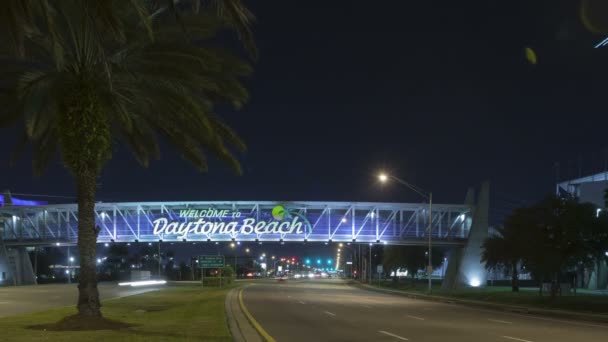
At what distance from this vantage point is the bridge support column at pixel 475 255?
2635 inches

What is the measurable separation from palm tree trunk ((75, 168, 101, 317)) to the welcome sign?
58957 mm

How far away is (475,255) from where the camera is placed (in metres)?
68.1

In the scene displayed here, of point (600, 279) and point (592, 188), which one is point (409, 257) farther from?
point (592, 188)

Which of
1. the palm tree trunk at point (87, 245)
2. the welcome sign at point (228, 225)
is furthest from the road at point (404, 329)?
the welcome sign at point (228, 225)

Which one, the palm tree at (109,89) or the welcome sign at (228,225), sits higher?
the palm tree at (109,89)

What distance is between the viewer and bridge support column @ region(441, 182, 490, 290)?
6694cm

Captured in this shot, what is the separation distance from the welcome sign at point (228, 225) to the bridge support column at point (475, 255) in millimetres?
17803

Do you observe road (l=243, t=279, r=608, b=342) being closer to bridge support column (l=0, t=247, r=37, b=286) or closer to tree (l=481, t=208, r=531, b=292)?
tree (l=481, t=208, r=531, b=292)

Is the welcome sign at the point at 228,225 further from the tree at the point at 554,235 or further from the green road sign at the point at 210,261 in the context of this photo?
the tree at the point at 554,235

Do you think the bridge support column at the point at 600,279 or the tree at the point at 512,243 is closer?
the tree at the point at 512,243

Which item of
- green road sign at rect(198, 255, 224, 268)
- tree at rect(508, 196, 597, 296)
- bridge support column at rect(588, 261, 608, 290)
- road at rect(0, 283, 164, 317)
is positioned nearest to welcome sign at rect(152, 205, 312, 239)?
green road sign at rect(198, 255, 224, 268)

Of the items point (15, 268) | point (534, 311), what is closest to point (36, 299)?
point (534, 311)

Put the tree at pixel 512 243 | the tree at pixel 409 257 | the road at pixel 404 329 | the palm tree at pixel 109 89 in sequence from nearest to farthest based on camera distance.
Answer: the palm tree at pixel 109 89 < the road at pixel 404 329 < the tree at pixel 512 243 < the tree at pixel 409 257

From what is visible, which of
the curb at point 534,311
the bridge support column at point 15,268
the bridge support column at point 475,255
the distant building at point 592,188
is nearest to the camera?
the curb at point 534,311
